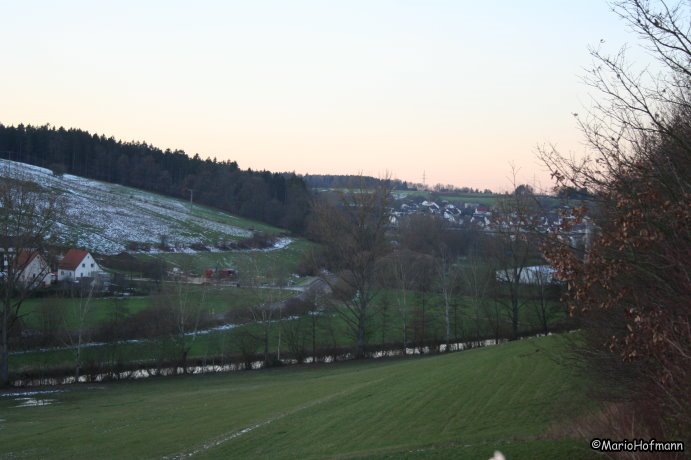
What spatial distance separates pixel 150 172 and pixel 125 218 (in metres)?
38.5

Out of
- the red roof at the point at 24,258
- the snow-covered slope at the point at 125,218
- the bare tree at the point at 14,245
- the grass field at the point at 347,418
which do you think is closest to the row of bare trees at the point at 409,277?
the grass field at the point at 347,418

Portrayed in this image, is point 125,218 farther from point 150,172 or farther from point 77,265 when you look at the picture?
point 150,172

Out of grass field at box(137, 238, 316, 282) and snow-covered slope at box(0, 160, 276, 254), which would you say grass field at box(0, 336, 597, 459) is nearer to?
grass field at box(137, 238, 316, 282)

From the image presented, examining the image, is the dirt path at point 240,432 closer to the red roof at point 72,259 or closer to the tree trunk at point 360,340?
the tree trunk at point 360,340

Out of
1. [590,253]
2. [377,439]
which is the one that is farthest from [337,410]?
[590,253]

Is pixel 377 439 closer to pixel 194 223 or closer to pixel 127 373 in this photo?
pixel 127 373

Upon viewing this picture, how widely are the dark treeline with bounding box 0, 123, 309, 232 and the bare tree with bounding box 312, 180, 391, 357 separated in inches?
2698

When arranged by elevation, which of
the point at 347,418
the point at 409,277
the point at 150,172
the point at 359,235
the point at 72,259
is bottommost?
the point at 347,418

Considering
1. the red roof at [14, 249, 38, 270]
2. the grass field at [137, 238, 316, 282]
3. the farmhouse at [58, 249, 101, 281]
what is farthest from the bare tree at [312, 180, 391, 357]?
the farmhouse at [58, 249, 101, 281]

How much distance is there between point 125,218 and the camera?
91.5 metres

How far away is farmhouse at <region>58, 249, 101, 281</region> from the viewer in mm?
56438

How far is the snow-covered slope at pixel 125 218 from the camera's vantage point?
78.0 meters

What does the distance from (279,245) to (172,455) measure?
7401 centimetres

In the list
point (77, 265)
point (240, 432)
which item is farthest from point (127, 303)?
point (240, 432)
